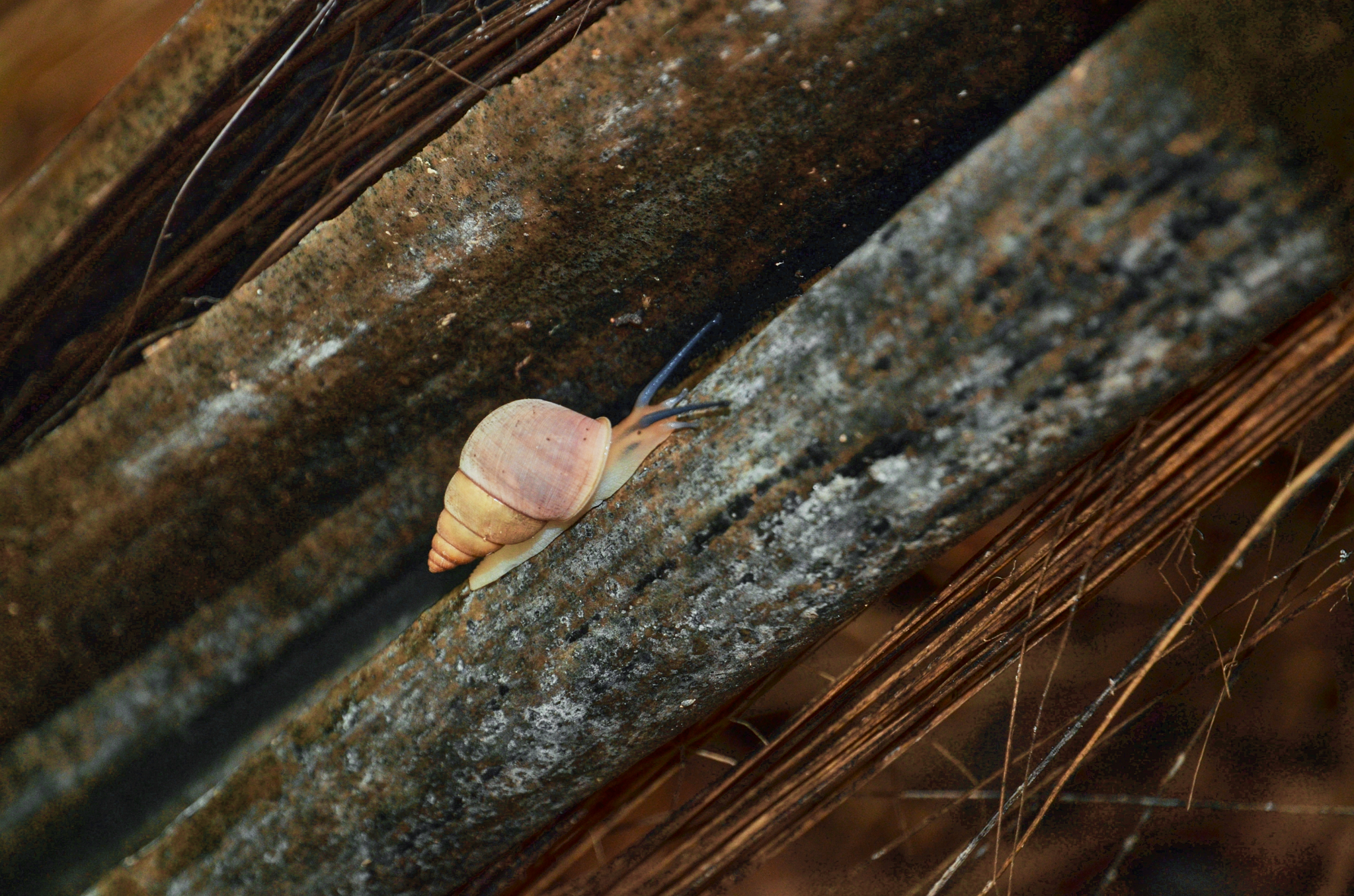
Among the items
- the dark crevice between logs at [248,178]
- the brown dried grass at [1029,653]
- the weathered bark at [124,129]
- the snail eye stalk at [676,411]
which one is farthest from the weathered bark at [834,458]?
the weathered bark at [124,129]

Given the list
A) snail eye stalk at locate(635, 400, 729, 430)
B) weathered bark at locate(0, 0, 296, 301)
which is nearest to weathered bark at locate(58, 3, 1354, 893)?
snail eye stalk at locate(635, 400, 729, 430)

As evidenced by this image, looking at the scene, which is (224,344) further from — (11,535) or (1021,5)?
(1021,5)

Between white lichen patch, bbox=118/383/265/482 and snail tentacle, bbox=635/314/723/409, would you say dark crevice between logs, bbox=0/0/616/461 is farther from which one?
snail tentacle, bbox=635/314/723/409

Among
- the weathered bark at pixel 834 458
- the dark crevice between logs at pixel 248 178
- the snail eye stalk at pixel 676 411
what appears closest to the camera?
the weathered bark at pixel 834 458

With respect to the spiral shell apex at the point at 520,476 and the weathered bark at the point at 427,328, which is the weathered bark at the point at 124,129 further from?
the spiral shell apex at the point at 520,476

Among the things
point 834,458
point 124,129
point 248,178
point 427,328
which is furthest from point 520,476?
point 124,129
